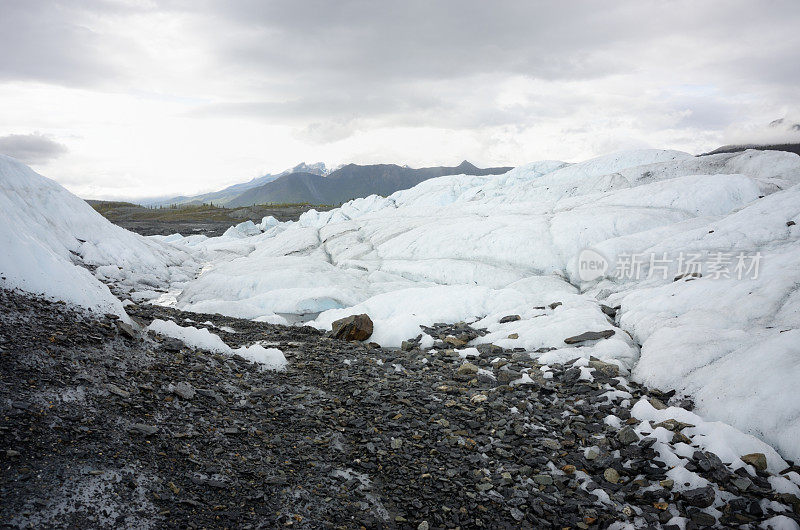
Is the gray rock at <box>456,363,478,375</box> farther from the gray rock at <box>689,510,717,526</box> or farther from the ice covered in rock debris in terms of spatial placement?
the gray rock at <box>689,510,717,526</box>

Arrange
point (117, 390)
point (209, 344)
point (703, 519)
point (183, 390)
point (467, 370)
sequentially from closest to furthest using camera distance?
point (703, 519) → point (117, 390) → point (183, 390) → point (209, 344) → point (467, 370)

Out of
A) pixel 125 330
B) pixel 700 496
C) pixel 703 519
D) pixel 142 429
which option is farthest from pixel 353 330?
pixel 703 519

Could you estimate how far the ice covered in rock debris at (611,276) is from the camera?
33.8 feet

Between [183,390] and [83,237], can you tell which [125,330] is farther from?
[83,237]

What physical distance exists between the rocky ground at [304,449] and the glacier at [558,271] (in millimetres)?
1580

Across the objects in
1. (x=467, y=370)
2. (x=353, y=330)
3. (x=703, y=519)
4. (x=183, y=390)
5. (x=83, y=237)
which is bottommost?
(x=703, y=519)

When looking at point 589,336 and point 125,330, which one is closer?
point 125,330

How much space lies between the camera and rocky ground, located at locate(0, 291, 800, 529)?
19.0 feet

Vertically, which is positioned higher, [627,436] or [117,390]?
[117,390]

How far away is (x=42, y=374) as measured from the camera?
7.18 metres

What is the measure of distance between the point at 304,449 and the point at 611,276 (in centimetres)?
2199

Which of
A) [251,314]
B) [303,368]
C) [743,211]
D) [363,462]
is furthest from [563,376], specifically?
[743,211]

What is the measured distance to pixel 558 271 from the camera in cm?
2852

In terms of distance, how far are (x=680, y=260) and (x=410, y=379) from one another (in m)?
16.8
